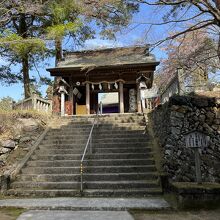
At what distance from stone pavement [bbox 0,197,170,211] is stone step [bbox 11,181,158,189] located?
0.79m

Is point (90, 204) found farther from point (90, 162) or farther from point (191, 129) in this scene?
point (191, 129)

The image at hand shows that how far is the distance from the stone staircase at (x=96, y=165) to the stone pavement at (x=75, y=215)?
4.94 feet

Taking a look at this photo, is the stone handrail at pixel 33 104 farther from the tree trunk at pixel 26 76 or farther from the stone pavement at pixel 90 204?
the stone pavement at pixel 90 204

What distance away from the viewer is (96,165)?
9.05m

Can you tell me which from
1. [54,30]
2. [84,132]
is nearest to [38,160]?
[84,132]

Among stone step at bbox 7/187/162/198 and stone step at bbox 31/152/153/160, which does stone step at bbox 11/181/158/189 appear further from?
A: stone step at bbox 31/152/153/160

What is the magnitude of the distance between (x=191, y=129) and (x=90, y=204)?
11.4ft

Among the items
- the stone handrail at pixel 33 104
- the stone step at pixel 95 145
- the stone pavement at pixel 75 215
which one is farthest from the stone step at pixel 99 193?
the stone handrail at pixel 33 104

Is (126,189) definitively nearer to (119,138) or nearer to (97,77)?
(119,138)

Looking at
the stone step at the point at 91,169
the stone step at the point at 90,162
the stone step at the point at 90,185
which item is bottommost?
the stone step at the point at 90,185

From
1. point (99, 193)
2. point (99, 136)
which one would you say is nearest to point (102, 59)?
point (99, 136)

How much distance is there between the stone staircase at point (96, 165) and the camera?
307 inches

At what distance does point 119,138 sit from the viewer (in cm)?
1070

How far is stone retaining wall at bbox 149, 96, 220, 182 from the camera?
7820 mm
